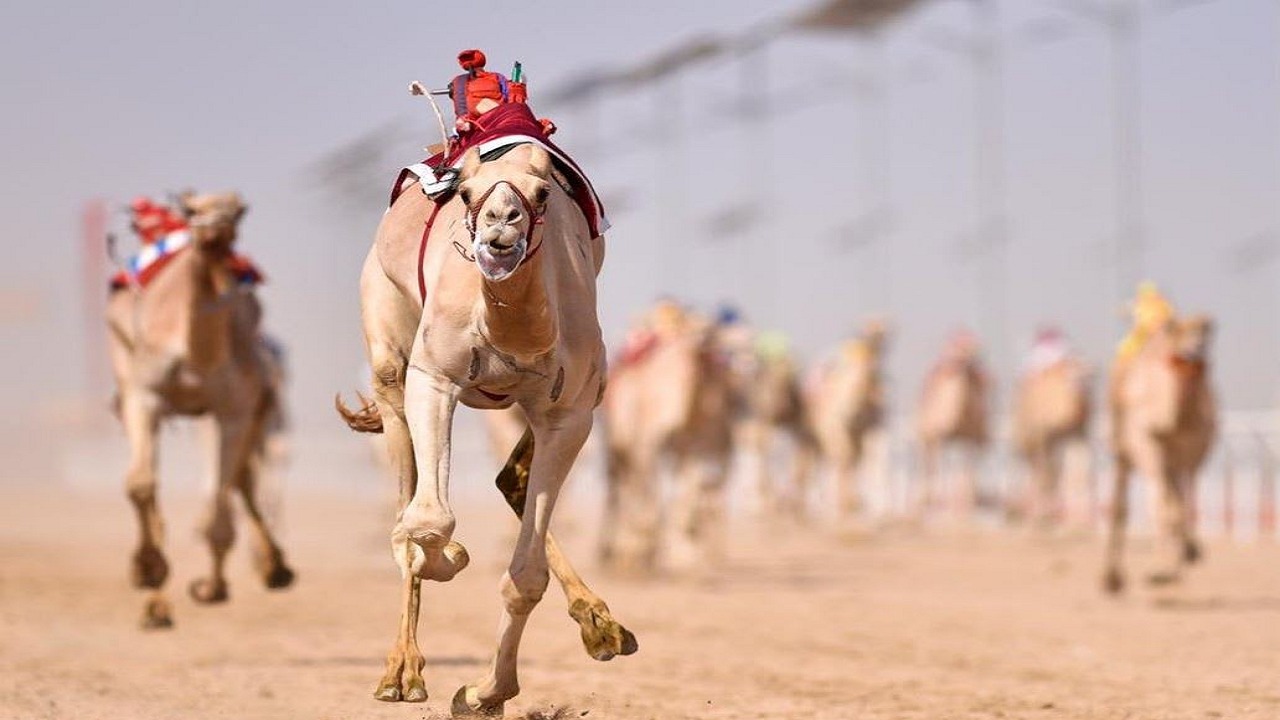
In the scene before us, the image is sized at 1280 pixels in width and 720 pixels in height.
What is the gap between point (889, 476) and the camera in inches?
1483

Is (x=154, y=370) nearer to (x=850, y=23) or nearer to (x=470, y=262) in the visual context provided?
(x=470, y=262)

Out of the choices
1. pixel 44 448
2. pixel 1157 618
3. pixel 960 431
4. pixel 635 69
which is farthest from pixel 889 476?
pixel 44 448

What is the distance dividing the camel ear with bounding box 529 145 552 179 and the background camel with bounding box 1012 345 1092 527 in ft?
73.7

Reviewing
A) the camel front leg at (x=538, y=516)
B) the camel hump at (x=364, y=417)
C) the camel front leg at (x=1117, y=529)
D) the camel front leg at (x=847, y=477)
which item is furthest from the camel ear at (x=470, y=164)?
the camel front leg at (x=847, y=477)

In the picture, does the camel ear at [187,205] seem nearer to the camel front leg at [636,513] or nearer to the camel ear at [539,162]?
the camel ear at [539,162]

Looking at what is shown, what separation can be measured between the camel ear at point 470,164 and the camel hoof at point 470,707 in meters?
2.03

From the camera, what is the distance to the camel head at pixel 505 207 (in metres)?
7.49

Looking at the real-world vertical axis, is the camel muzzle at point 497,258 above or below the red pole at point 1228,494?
below

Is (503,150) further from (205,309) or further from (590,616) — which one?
(205,309)

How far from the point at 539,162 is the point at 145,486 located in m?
6.00

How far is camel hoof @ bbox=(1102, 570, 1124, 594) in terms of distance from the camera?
18.5 metres

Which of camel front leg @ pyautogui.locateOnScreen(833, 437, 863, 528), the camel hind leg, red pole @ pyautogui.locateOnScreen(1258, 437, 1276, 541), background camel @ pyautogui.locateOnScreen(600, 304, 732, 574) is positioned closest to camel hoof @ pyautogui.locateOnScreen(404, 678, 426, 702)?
the camel hind leg

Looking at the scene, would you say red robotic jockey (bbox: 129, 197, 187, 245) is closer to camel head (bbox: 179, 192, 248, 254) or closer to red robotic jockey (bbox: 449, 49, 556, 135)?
camel head (bbox: 179, 192, 248, 254)

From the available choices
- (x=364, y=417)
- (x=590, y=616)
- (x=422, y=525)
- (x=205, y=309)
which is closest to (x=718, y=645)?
(x=205, y=309)
